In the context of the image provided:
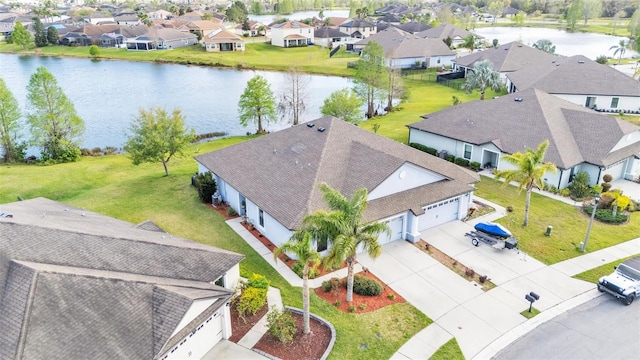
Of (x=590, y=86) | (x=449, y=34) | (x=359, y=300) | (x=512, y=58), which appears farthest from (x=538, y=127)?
(x=449, y=34)

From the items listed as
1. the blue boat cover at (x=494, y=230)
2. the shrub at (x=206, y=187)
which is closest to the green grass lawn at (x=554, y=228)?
the blue boat cover at (x=494, y=230)

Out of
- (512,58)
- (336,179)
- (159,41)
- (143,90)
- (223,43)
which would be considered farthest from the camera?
(159,41)

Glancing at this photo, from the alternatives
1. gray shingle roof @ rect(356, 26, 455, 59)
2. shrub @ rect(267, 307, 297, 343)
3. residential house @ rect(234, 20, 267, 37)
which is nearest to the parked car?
shrub @ rect(267, 307, 297, 343)

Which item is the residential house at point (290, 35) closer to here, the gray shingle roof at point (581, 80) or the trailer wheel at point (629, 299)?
the gray shingle roof at point (581, 80)

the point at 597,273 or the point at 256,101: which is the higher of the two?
the point at 256,101

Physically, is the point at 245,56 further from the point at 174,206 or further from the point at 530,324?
the point at 530,324
